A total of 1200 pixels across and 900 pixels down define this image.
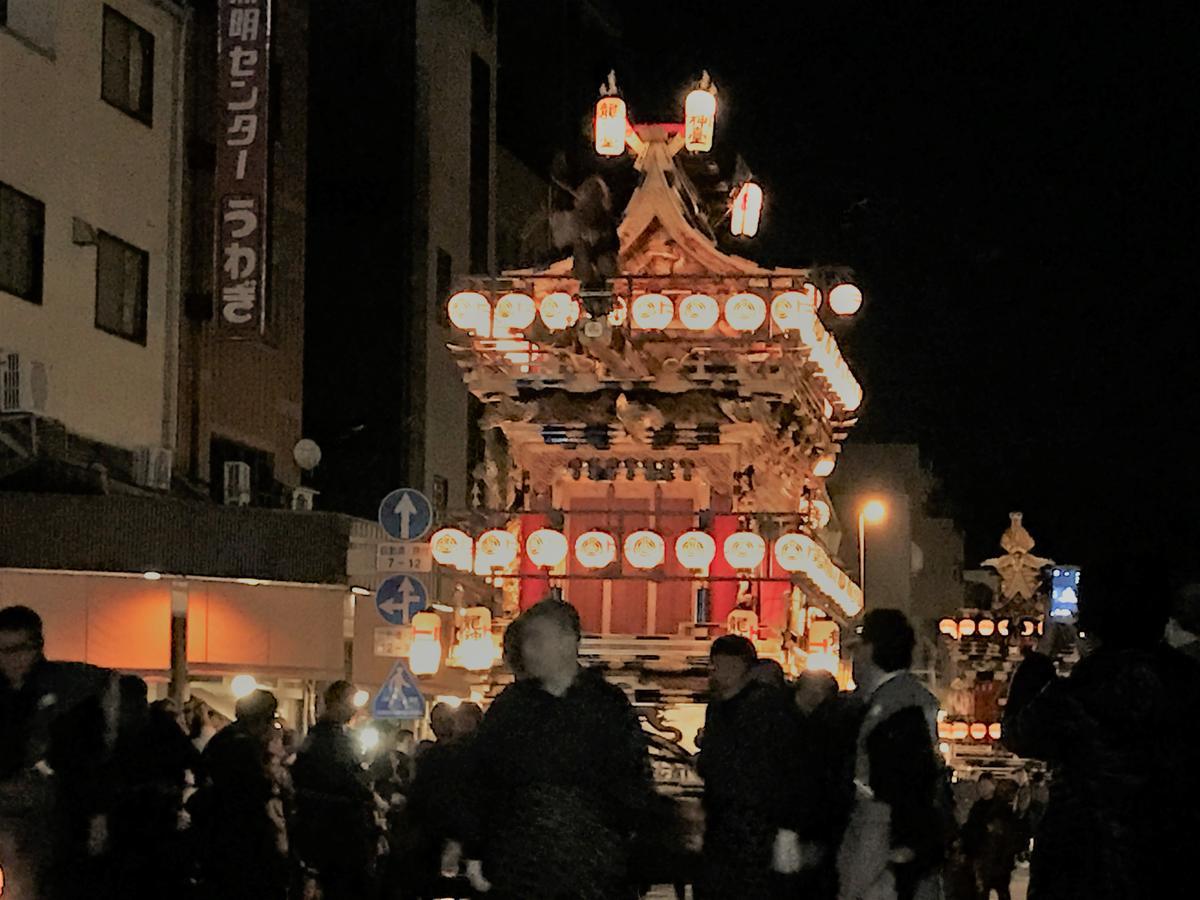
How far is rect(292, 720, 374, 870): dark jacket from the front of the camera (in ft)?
52.6

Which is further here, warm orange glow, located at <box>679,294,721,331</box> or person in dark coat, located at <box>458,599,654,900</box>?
warm orange glow, located at <box>679,294,721,331</box>

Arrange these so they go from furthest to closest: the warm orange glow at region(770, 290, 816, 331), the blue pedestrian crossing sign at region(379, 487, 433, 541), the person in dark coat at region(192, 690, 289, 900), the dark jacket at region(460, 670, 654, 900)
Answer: the warm orange glow at region(770, 290, 816, 331)
the blue pedestrian crossing sign at region(379, 487, 433, 541)
the person in dark coat at region(192, 690, 289, 900)
the dark jacket at region(460, 670, 654, 900)

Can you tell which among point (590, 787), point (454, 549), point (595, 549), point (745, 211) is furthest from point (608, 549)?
point (590, 787)

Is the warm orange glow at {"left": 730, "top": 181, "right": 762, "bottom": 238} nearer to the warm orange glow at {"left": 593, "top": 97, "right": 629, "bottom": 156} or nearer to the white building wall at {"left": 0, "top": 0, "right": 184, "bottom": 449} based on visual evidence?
the warm orange glow at {"left": 593, "top": 97, "right": 629, "bottom": 156}

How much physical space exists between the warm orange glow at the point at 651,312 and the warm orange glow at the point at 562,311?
2.07 feet

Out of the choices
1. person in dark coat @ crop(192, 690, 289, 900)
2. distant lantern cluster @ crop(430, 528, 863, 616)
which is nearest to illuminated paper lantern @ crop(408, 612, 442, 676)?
distant lantern cluster @ crop(430, 528, 863, 616)

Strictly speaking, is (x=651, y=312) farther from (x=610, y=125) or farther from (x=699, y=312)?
(x=610, y=125)

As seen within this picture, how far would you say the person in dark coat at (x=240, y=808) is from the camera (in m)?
14.3

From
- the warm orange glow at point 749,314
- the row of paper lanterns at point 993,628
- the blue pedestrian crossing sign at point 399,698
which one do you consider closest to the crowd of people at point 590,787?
the blue pedestrian crossing sign at point 399,698

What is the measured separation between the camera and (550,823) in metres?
8.16

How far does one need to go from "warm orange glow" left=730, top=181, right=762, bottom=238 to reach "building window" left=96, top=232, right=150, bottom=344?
780 cm

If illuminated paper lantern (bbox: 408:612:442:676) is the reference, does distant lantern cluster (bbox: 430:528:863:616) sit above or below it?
above

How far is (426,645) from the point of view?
25.3 metres

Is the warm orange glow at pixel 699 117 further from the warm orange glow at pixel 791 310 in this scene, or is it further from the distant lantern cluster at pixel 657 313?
the warm orange glow at pixel 791 310
